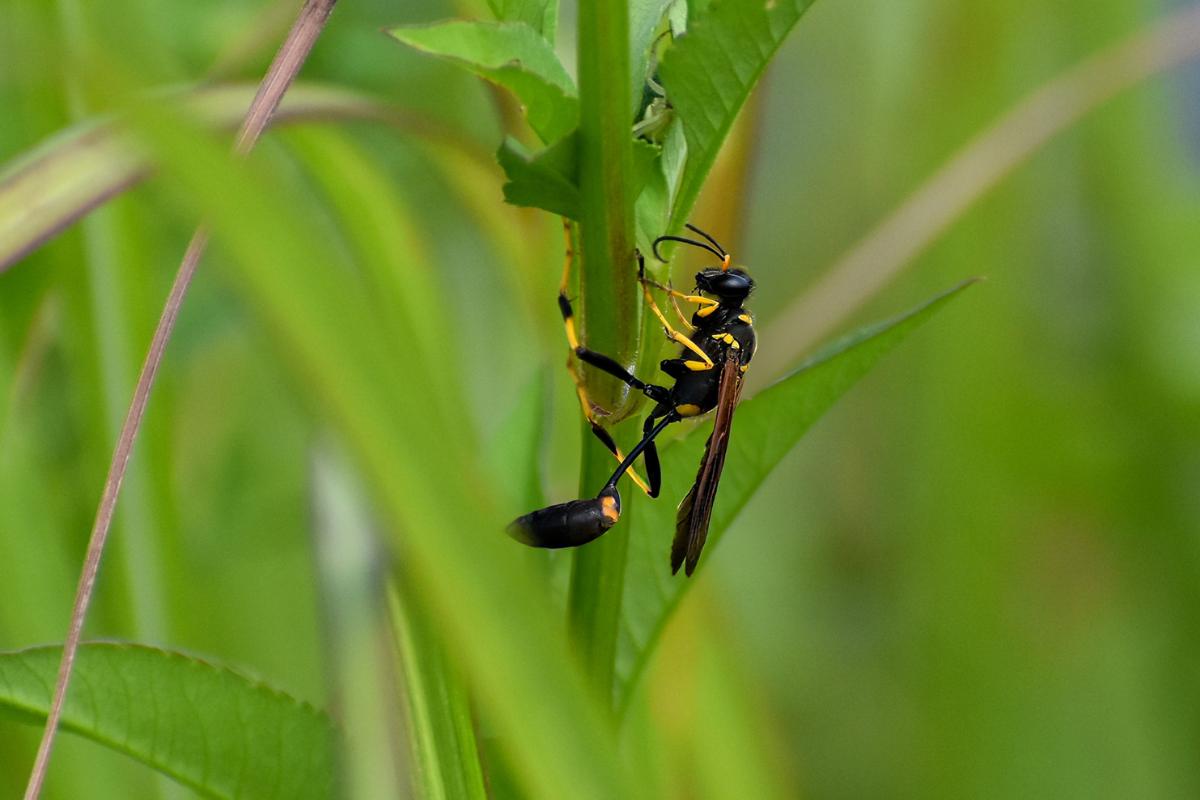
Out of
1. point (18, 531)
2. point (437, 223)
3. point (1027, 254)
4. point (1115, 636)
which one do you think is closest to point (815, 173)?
point (1027, 254)

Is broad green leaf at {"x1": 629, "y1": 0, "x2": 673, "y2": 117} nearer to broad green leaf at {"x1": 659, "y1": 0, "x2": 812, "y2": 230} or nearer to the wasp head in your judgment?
broad green leaf at {"x1": 659, "y1": 0, "x2": 812, "y2": 230}

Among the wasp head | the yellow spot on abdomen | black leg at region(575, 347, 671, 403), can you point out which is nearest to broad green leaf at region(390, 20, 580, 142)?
black leg at region(575, 347, 671, 403)

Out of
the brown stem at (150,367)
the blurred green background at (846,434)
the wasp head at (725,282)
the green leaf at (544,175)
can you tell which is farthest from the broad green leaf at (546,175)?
the wasp head at (725,282)

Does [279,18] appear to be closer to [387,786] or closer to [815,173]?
[387,786]

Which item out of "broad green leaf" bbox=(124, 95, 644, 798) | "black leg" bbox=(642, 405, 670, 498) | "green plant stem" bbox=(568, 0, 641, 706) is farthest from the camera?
"black leg" bbox=(642, 405, 670, 498)

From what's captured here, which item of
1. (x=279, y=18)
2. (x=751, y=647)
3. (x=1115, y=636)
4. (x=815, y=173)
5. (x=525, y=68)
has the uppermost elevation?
(x=815, y=173)
